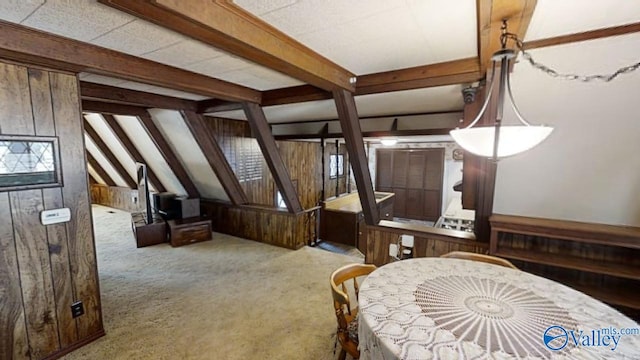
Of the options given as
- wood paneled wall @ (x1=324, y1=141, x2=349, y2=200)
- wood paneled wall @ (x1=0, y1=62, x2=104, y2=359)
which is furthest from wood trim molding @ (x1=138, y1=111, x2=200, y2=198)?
wood paneled wall @ (x1=324, y1=141, x2=349, y2=200)

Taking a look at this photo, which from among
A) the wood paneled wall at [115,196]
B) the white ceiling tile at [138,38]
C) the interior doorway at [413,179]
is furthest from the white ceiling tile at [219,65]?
the interior doorway at [413,179]

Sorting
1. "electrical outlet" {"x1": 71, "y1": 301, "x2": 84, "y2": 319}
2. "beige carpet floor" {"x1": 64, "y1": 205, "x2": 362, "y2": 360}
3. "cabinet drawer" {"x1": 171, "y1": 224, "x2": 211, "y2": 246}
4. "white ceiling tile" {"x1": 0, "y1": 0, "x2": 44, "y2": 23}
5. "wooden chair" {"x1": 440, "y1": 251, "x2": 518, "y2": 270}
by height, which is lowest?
"beige carpet floor" {"x1": 64, "y1": 205, "x2": 362, "y2": 360}

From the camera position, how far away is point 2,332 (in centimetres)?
181

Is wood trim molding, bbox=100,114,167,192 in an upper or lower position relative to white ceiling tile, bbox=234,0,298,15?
lower

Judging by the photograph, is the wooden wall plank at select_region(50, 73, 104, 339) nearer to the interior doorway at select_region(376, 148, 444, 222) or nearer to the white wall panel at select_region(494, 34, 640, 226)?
the white wall panel at select_region(494, 34, 640, 226)

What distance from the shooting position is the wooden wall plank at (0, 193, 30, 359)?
5.87 ft

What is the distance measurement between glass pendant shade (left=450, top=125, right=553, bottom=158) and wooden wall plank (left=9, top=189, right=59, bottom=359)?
288 centimetres

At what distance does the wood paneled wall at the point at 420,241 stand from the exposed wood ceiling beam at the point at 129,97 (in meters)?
3.12

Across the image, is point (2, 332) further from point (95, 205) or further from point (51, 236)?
point (95, 205)

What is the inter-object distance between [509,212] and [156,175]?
6225mm

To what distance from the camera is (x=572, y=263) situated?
2133 millimetres

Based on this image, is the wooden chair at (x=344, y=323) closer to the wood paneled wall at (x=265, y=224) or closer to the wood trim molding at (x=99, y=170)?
the wood paneled wall at (x=265, y=224)

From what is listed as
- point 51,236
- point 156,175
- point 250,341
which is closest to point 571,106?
point 250,341

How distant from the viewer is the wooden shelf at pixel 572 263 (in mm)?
1973
